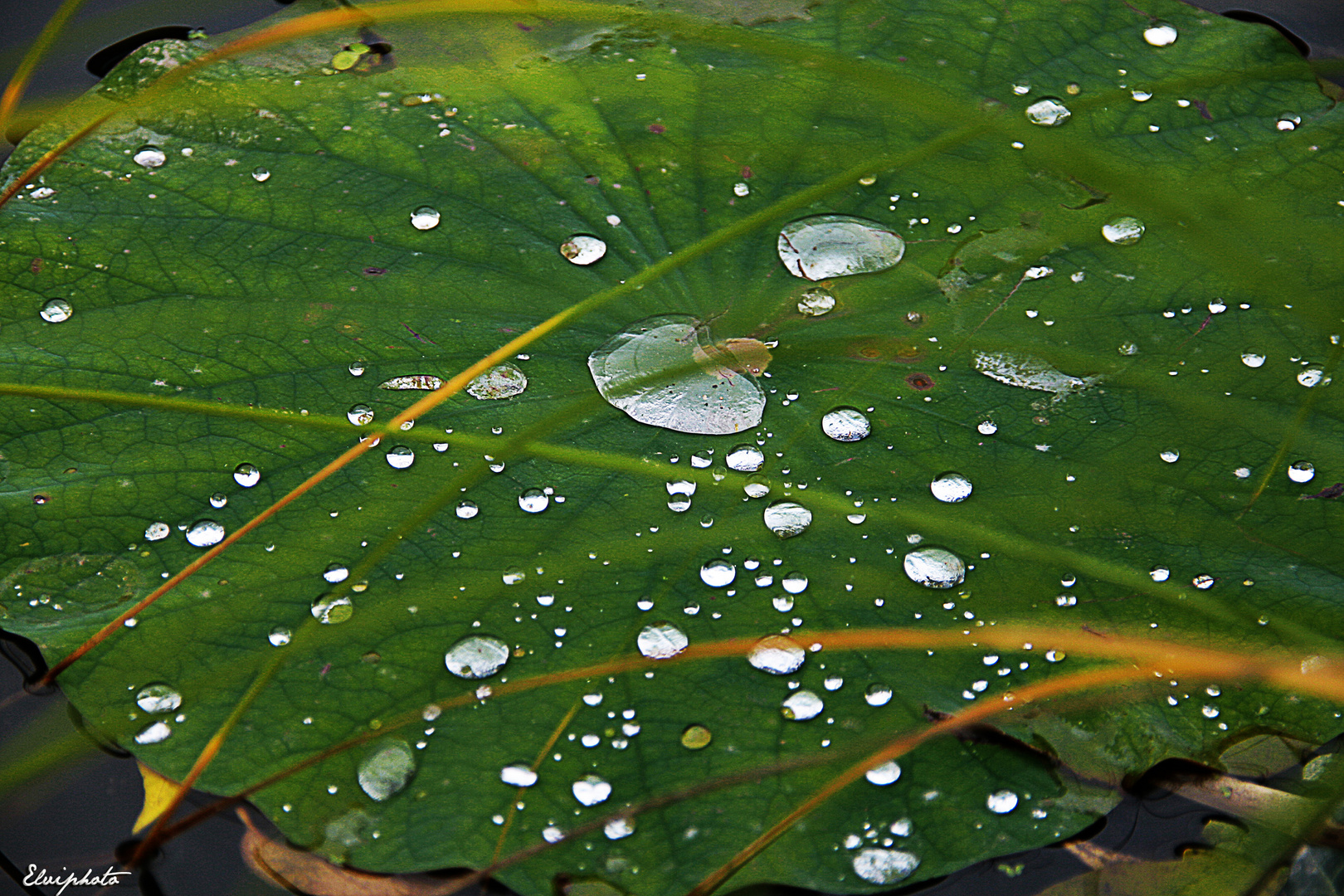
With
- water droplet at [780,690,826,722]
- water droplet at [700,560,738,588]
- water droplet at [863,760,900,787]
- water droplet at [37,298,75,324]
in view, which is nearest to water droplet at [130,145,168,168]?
water droplet at [37,298,75,324]

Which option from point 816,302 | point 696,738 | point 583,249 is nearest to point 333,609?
point 696,738

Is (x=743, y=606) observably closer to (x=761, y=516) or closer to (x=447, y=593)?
(x=761, y=516)

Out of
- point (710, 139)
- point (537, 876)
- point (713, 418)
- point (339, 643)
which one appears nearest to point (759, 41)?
point (710, 139)

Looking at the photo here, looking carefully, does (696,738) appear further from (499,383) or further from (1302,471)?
(1302,471)

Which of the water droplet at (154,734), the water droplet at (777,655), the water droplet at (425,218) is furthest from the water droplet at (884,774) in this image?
the water droplet at (425,218)

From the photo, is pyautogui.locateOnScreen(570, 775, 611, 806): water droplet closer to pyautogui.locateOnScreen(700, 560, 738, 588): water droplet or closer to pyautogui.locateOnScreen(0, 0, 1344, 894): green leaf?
pyautogui.locateOnScreen(0, 0, 1344, 894): green leaf

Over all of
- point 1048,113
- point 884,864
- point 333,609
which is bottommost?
point 884,864
